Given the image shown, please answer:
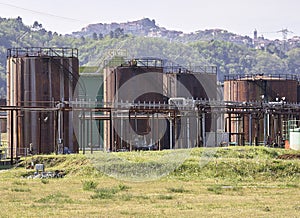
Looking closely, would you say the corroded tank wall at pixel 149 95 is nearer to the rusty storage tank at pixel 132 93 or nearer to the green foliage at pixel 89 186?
the rusty storage tank at pixel 132 93

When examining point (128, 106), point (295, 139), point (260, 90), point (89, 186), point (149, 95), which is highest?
point (260, 90)

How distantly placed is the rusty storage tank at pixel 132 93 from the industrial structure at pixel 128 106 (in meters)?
0.08

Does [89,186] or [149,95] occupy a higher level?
[149,95]

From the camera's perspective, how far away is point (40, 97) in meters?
54.8

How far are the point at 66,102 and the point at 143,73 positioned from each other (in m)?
12.7

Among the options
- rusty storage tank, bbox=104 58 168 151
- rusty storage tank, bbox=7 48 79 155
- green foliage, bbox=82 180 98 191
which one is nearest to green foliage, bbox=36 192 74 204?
green foliage, bbox=82 180 98 191

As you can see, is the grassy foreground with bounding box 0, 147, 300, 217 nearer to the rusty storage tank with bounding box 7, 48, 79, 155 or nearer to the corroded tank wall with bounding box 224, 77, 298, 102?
the rusty storage tank with bounding box 7, 48, 79, 155

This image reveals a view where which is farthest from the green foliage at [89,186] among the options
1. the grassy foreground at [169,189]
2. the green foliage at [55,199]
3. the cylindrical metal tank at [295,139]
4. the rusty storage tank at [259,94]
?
the rusty storage tank at [259,94]

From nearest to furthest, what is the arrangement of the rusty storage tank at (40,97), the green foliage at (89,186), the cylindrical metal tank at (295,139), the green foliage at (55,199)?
the green foliage at (55,199) → the green foliage at (89,186) → the cylindrical metal tank at (295,139) → the rusty storage tank at (40,97)

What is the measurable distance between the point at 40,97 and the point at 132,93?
396 inches

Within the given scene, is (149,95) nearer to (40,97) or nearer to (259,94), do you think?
(40,97)

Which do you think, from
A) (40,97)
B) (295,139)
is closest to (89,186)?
(40,97)

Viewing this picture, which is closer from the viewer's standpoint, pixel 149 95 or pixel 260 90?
pixel 149 95

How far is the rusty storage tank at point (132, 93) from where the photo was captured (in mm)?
62656
